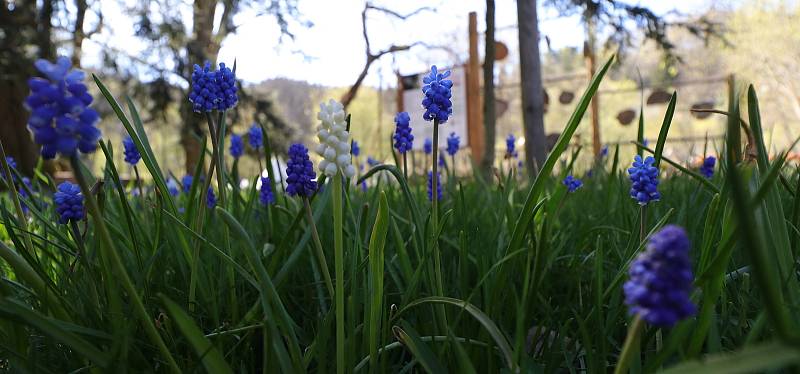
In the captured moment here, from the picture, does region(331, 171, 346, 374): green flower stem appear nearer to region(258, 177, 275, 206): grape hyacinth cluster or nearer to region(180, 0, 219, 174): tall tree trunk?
region(258, 177, 275, 206): grape hyacinth cluster

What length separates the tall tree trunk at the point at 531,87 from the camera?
4.36 meters

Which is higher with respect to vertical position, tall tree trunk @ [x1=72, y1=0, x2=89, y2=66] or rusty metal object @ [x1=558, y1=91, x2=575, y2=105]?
tall tree trunk @ [x1=72, y1=0, x2=89, y2=66]

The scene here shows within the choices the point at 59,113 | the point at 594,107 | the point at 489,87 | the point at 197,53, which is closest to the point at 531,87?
the point at 489,87

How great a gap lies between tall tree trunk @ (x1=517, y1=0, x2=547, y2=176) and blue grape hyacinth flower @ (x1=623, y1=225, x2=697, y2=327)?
3.90m

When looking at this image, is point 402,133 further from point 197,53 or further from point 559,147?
point 197,53

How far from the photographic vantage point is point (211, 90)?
44.4 inches

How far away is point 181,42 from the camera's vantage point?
31.3 ft

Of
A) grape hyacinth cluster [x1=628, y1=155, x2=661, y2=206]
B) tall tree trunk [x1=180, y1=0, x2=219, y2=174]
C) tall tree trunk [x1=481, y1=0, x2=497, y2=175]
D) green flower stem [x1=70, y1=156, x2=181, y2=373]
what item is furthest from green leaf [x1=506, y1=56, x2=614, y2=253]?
tall tree trunk [x1=180, y1=0, x2=219, y2=174]

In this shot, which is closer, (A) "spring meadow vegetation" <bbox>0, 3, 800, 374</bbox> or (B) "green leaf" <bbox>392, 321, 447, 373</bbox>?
(A) "spring meadow vegetation" <bbox>0, 3, 800, 374</bbox>

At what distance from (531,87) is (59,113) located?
409cm

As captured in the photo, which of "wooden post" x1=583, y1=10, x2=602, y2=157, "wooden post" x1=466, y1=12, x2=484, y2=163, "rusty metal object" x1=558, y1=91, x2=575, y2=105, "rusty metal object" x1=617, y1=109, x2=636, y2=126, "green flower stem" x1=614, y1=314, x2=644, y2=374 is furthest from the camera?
"rusty metal object" x1=617, y1=109, x2=636, y2=126

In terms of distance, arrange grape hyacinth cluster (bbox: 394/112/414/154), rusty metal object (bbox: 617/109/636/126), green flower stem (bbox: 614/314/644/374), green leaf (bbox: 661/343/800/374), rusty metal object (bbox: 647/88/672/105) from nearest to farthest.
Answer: green leaf (bbox: 661/343/800/374), green flower stem (bbox: 614/314/644/374), grape hyacinth cluster (bbox: 394/112/414/154), rusty metal object (bbox: 647/88/672/105), rusty metal object (bbox: 617/109/636/126)

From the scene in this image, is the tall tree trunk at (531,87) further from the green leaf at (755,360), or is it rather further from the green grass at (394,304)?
the green leaf at (755,360)

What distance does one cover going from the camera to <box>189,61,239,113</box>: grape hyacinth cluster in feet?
3.67
